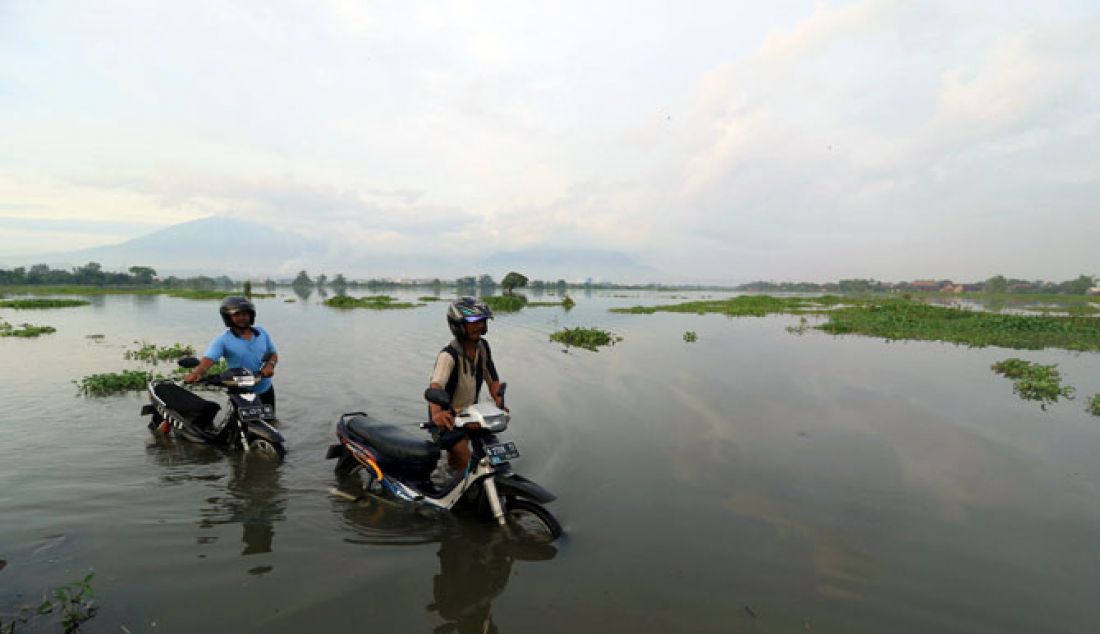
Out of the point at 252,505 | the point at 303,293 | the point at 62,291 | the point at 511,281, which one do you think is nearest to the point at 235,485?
the point at 252,505

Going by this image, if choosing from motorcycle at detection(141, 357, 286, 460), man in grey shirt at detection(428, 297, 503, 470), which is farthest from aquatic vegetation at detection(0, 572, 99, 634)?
motorcycle at detection(141, 357, 286, 460)

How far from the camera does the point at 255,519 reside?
214 inches

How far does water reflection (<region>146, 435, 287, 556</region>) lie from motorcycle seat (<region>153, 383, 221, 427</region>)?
48 centimetres

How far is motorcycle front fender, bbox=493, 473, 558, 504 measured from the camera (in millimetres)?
4895

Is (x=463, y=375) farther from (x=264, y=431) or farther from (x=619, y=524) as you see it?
(x=264, y=431)

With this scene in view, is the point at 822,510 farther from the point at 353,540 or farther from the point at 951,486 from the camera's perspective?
the point at 353,540

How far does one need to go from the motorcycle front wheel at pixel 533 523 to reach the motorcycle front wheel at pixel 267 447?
3.98 m

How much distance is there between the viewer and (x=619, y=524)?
5480 millimetres

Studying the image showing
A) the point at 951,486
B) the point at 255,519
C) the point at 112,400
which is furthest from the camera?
the point at 112,400

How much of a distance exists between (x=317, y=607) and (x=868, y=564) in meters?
5.22

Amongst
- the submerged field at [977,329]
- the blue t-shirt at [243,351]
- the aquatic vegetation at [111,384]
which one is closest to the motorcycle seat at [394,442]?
the blue t-shirt at [243,351]

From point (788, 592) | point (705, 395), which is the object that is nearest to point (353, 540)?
point (788, 592)

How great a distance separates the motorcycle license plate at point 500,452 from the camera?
493 cm

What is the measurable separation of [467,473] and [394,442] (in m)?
1.23
